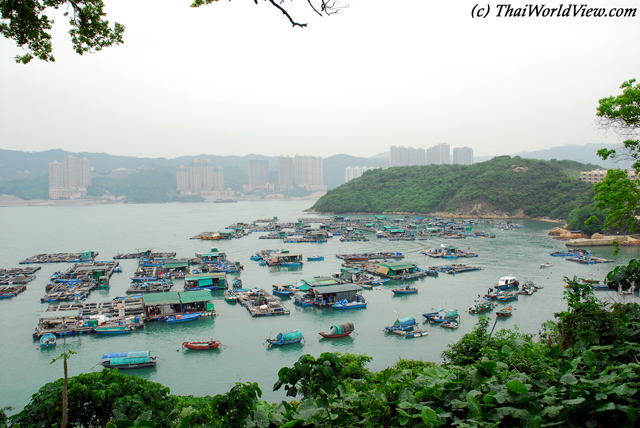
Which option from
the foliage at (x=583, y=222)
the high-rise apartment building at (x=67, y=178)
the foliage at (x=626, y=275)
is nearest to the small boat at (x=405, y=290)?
the foliage at (x=626, y=275)

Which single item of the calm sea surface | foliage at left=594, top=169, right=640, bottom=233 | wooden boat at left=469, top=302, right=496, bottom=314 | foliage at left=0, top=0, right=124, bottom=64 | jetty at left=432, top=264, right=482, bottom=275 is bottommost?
the calm sea surface

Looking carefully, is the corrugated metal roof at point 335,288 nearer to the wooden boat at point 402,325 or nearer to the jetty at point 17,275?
the wooden boat at point 402,325

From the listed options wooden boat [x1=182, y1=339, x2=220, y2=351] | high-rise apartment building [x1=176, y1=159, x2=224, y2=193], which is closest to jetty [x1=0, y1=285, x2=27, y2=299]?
wooden boat [x1=182, y1=339, x2=220, y2=351]

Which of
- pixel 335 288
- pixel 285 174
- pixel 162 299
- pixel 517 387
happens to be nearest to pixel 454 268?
pixel 335 288

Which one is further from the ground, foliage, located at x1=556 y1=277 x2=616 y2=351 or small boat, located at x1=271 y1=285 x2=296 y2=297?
A: foliage, located at x1=556 y1=277 x2=616 y2=351

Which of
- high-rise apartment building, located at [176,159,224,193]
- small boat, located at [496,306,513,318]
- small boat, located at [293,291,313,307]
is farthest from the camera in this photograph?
high-rise apartment building, located at [176,159,224,193]

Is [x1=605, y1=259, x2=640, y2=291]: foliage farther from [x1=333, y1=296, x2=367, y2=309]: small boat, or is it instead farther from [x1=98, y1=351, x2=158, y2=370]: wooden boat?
[x1=333, y1=296, x2=367, y2=309]: small boat

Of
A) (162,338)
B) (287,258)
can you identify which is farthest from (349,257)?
(162,338)
